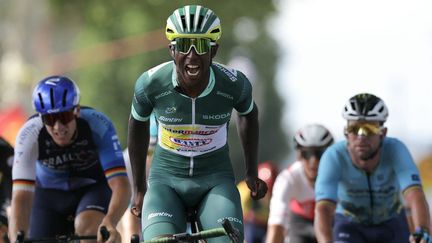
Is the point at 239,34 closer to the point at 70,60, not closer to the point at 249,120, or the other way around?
the point at 70,60

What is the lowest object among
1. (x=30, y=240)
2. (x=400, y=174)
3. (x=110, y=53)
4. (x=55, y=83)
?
(x=30, y=240)

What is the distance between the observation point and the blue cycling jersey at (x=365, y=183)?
11.9 metres

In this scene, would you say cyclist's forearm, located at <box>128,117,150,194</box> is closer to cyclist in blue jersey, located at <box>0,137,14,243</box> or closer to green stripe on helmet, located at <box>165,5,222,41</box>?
green stripe on helmet, located at <box>165,5,222,41</box>

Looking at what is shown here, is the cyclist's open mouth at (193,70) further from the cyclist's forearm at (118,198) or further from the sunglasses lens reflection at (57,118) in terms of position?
the sunglasses lens reflection at (57,118)

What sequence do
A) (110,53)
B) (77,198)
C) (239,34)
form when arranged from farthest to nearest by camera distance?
(239,34) → (110,53) → (77,198)

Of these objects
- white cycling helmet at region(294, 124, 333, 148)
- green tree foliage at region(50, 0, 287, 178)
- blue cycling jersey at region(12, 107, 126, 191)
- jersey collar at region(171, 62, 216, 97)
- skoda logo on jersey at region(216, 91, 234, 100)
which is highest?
green tree foliage at region(50, 0, 287, 178)

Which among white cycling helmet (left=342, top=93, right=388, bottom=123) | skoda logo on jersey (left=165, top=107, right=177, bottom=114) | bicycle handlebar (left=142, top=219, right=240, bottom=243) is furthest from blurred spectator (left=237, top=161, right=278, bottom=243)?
bicycle handlebar (left=142, top=219, right=240, bottom=243)

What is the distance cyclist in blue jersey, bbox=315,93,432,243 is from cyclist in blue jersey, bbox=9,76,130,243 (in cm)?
179

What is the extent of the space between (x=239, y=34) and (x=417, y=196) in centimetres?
5142

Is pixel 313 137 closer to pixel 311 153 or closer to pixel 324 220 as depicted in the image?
pixel 311 153

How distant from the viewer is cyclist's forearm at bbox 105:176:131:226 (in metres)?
10.9

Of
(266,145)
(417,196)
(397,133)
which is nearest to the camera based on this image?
(417,196)

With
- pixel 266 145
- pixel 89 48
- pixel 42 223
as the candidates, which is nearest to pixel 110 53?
pixel 89 48

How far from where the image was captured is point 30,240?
33.8ft
